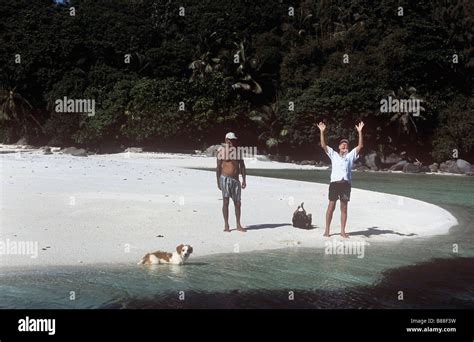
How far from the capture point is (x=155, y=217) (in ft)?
47.1

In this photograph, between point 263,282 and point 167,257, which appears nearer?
point 263,282

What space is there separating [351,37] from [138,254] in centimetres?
5530

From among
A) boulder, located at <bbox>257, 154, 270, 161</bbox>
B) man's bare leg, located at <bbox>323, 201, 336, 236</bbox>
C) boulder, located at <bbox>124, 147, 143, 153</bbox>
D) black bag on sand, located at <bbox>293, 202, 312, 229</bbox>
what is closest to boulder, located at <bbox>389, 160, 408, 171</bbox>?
boulder, located at <bbox>257, 154, 270, 161</bbox>

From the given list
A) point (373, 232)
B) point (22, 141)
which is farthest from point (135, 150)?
point (373, 232)

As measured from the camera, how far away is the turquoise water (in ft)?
27.2

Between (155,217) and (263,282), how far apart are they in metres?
5.47

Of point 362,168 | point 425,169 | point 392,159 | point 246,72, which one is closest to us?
point 425,169

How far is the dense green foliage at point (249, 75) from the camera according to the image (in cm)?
5194

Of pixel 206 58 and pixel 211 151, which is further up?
pixel 206 58

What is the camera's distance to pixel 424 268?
35.0ft

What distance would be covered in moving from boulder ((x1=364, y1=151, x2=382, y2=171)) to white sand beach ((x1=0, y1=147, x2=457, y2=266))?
26709mm

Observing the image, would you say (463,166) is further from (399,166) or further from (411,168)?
(399,166)
